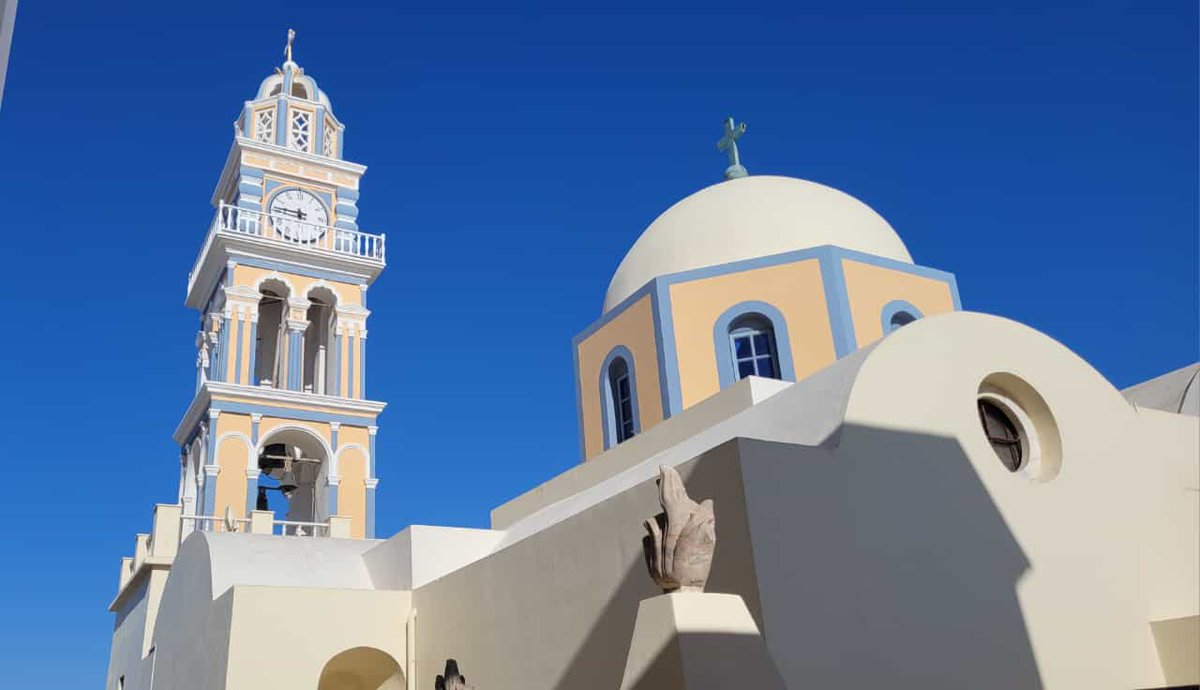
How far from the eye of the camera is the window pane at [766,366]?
11414mm

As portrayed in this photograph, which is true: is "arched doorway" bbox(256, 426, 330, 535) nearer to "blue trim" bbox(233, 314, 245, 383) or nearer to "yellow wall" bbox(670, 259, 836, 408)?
"blue trim" bbox(233, 314, 245, 383)

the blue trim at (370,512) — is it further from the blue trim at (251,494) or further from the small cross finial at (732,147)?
the small cross finial at (732,147)

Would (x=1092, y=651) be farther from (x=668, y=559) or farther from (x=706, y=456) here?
(x=668, y=559)

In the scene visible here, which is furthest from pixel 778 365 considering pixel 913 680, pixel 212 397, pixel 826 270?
pixel 212 397

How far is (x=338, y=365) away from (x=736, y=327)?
9840 mm

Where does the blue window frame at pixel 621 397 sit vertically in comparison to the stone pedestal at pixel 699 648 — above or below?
above

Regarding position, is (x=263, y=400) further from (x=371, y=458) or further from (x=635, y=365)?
(x=635, y=365)

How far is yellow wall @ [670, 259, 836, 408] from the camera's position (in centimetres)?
1116

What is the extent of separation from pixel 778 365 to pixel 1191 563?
4.44m

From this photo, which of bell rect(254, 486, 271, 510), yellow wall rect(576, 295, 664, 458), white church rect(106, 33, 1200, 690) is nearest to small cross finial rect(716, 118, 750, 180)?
white church rect(106, 33, 1200, 690)

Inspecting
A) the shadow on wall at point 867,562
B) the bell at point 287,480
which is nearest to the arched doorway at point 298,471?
the bell at point 287,480

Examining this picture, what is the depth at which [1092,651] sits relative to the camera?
725 cm

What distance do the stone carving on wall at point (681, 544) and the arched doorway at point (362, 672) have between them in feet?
20.9

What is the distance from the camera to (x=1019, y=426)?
8.20 m
